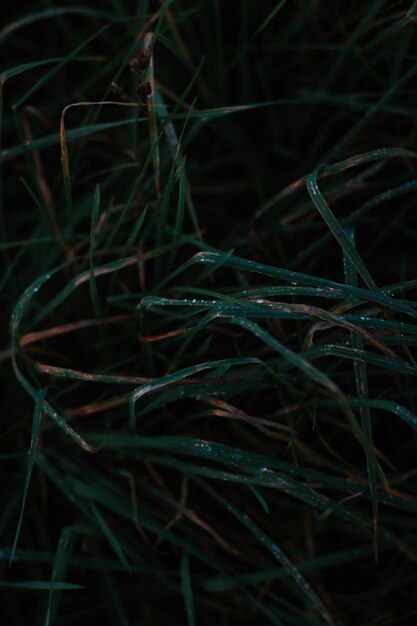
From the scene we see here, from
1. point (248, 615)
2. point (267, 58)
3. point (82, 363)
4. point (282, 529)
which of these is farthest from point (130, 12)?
point (248, 615)

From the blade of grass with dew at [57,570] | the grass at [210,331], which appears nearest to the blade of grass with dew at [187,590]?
the grass at [210,331]

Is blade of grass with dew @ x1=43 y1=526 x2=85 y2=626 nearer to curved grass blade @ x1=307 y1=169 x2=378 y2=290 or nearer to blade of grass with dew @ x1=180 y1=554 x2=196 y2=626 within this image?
blade of grass with dew @ x1=180 y1=554 x2=196 y2=626

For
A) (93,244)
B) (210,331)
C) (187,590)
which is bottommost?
(187,590)

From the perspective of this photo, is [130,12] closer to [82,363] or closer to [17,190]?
[17,190]

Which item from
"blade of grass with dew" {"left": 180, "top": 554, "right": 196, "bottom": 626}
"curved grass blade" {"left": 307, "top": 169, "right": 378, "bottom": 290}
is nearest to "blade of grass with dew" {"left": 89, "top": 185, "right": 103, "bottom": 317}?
"curved grass blade" {"left": 307, "top": 169, "right": 378, "bottom": 290}

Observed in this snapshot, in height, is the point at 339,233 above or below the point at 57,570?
above

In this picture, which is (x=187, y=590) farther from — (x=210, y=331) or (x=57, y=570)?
(x=210, y=331)

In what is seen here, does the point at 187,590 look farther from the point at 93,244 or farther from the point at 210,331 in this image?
the point at 93,244

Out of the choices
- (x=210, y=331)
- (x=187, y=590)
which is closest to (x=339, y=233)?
(x=210, y=331)

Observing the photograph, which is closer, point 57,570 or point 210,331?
point 57,570
